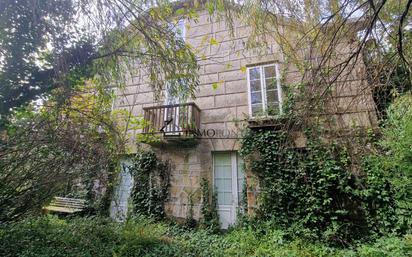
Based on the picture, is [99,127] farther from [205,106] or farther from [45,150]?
[205,106]

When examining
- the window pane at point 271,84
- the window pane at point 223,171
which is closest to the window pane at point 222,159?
the window pane at point 223,171

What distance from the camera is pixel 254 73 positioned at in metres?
6.25

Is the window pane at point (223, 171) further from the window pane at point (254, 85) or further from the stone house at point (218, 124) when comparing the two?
the window pane at point (254, 85)

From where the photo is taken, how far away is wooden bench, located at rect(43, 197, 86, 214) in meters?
6.18

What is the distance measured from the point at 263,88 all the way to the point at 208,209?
144 inches

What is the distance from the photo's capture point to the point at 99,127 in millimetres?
4477

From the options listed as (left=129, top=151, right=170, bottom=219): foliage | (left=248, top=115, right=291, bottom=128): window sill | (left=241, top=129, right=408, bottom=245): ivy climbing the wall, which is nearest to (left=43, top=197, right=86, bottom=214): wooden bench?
(left=129, top=151, right=170, bottom=219): foliage

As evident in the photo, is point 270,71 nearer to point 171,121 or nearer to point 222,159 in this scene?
point 222,159

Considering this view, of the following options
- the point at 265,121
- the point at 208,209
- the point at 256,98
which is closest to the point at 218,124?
the point at 256,98

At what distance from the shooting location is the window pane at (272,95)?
589 cm

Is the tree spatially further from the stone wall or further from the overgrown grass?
the stone wall

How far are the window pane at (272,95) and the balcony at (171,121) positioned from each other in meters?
2.05

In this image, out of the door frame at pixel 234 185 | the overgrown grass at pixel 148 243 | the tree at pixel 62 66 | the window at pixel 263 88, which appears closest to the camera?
the tree at pixel 62 66

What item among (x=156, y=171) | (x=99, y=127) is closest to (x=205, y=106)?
(x=156, y=171)
